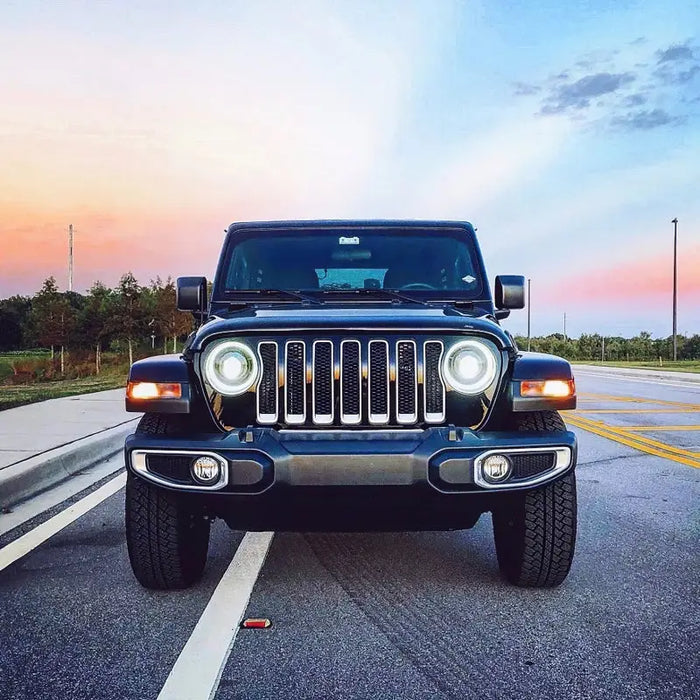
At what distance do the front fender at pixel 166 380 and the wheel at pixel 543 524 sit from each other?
1.54 metres

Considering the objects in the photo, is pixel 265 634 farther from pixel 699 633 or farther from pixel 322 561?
pixel 699 633

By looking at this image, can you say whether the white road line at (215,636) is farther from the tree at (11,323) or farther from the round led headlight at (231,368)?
the tree at (11,323)

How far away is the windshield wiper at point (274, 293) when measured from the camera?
472cm

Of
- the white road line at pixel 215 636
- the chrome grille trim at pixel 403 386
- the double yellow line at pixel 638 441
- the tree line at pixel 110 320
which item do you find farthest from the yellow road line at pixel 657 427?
the tree line at pixel 110 320

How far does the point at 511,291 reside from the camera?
16.4 feet

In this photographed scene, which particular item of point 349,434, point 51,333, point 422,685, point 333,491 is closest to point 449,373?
point 349,434

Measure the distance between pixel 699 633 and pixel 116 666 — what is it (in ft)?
7.96

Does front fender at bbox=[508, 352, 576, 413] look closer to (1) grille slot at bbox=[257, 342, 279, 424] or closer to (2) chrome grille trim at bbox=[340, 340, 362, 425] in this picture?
(2) chrome grille trim at bbox=[340, 340, 362, 425]

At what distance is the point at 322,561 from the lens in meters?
4.43

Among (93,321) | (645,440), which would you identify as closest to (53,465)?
(645,440)

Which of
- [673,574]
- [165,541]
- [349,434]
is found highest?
[349,434]

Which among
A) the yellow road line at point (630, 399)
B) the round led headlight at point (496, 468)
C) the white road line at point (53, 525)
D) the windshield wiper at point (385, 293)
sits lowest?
the yellow road line at point (630, 399)

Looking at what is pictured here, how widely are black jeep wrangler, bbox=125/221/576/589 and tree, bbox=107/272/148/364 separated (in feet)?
168

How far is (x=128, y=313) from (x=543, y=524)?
53.0 meters
